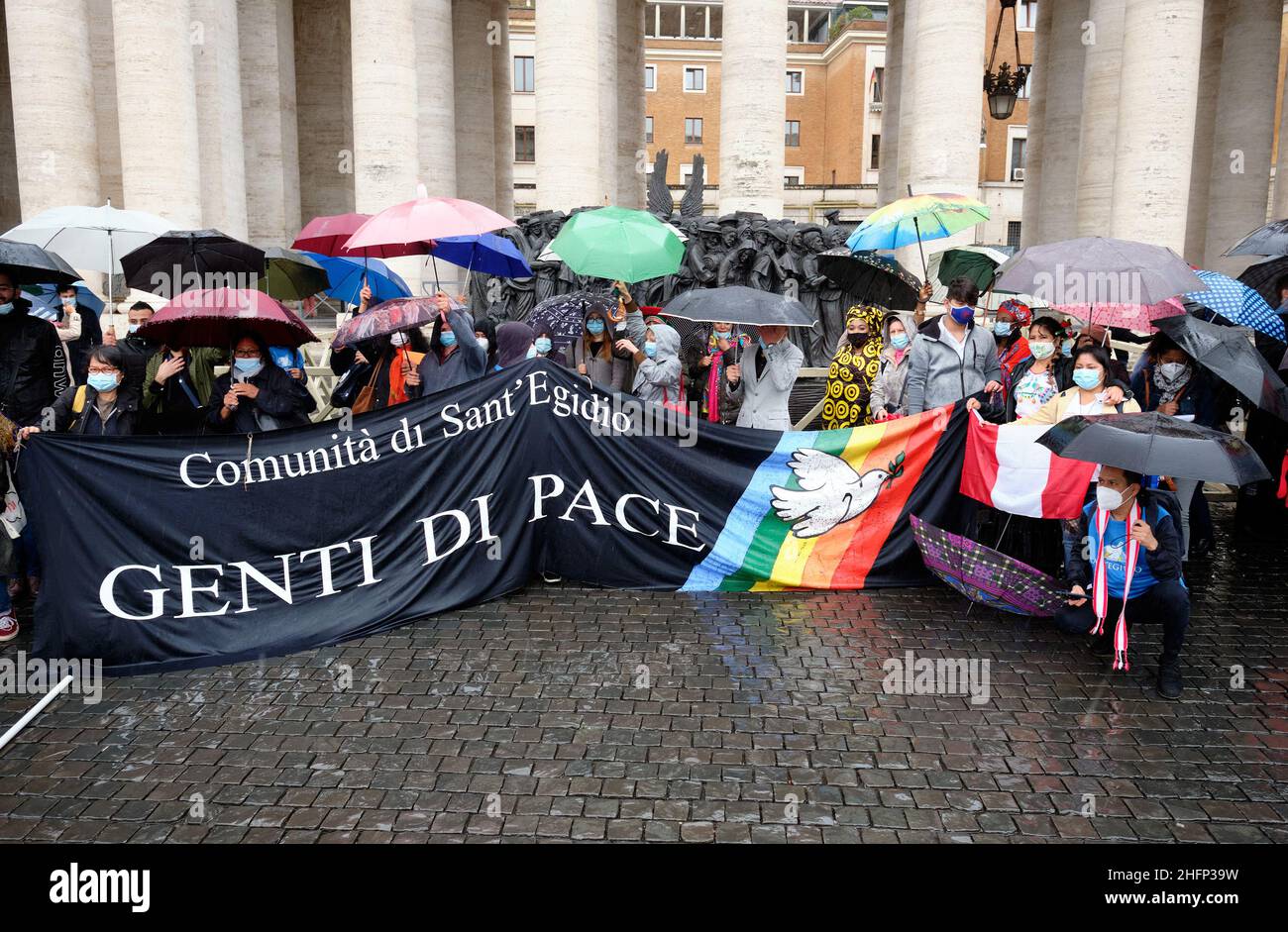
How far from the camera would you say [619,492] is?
24.9 feet

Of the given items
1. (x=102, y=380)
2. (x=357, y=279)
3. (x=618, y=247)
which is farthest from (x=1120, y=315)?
(x=102, y=380)

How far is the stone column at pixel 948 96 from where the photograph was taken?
2142 cm

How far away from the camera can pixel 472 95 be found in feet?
101

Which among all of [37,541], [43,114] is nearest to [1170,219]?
[37,541]

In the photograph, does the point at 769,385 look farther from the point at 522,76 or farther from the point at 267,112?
the point at 522,76

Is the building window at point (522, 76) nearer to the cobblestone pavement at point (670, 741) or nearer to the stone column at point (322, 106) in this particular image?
the stone column at point (322, 106)

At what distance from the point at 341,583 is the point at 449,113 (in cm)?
2154

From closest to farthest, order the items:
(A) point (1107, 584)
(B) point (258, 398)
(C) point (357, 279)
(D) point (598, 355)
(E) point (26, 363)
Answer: (A) point (1107, 584)
(B) point (258, 398)
(E) point (26, 363)
(D) point (598, 355)
(C) point (357, 279)

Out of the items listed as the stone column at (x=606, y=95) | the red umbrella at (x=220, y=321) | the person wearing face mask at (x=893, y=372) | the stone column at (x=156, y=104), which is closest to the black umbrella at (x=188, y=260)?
the red umbrella at (x=220, y=321)

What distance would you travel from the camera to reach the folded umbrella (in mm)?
7320

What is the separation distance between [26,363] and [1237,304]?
9.86m

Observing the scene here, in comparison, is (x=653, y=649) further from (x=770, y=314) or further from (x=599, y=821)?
(x=770, y=314)

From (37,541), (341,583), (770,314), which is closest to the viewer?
(37,541)

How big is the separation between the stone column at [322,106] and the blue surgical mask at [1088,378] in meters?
28.4
